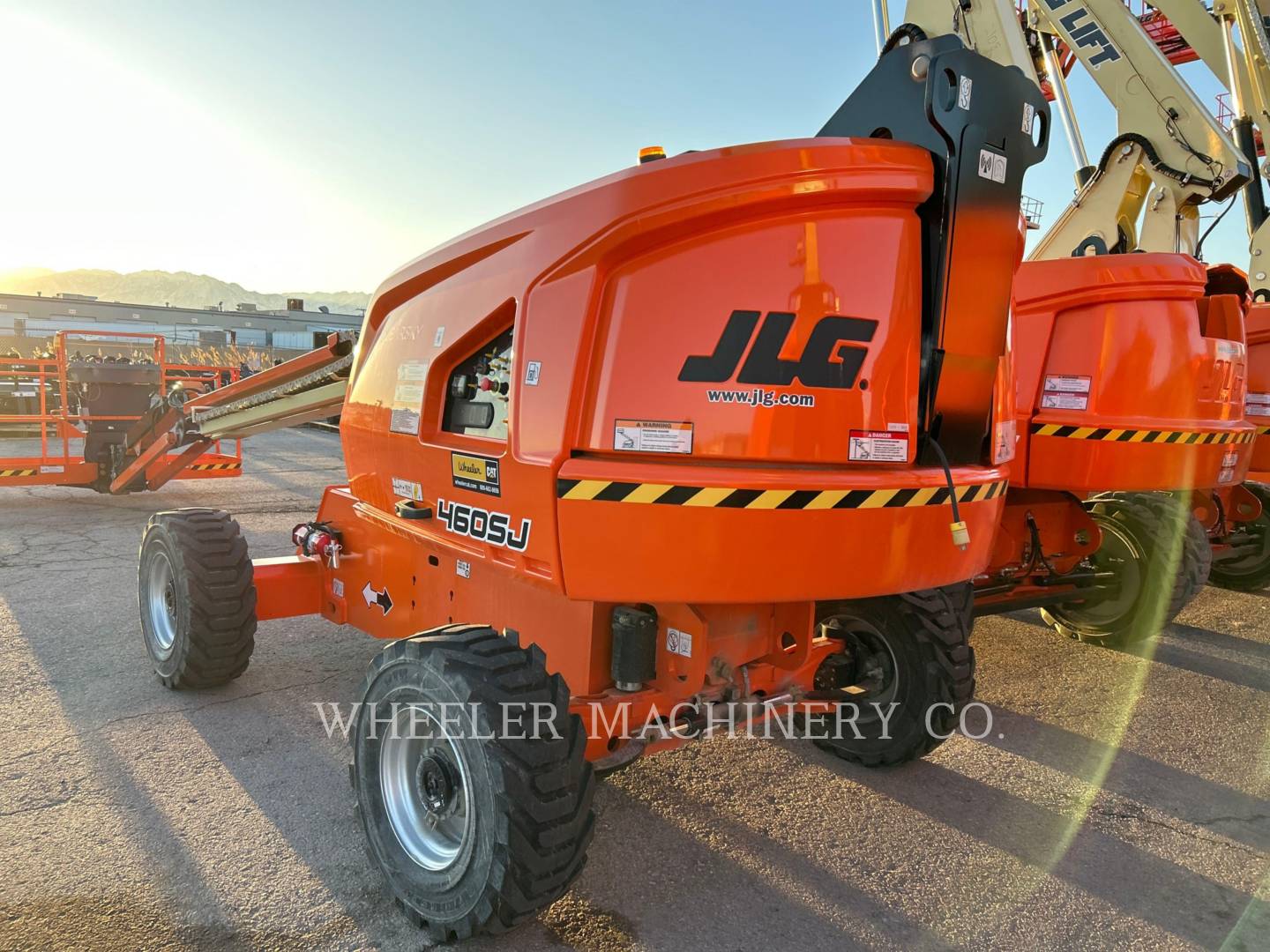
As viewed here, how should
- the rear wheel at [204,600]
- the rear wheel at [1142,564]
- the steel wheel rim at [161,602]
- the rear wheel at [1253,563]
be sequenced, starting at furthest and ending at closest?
the rear wheel at [1253,563] < the rear wheel at [1142,564] < the steel wheel rim at [161,602] < the rear wheel at [204,600]

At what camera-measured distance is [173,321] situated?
5878cm

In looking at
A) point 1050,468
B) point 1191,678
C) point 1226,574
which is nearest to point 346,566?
point 1050,468

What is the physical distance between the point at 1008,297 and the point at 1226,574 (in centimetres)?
677

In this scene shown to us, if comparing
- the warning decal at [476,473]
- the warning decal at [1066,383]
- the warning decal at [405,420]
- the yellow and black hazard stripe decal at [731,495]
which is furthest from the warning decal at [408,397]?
the warning decal at [1066,383]

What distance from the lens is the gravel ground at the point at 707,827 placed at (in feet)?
8.96

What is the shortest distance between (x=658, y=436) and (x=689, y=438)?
84mm

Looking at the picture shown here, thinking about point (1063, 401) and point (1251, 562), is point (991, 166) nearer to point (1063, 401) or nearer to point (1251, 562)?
Answer: point (1063, 401)

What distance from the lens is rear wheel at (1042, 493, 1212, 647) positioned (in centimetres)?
537

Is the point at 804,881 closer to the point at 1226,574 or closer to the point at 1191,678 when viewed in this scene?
the point at 1191,678

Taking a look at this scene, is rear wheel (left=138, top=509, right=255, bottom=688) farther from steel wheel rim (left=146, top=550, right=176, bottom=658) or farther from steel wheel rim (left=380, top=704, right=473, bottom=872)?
steel wheel rim (left=380, top=704, right=473, bottom=872)

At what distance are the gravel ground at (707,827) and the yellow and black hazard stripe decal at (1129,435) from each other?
58.8 inches

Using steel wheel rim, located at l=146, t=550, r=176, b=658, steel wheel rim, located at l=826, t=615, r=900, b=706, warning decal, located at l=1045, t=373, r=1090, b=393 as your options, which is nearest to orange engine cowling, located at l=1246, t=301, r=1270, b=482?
warning decal, located at l=1045, t=373, r=1090, b=393

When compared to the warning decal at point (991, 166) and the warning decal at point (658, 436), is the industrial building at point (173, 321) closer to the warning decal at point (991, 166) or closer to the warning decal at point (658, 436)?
the warning decal at point (658, 436)

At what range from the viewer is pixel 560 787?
2.36m
